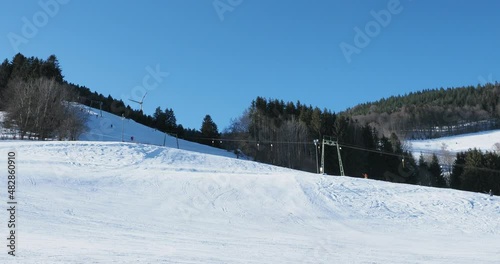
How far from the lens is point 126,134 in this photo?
7188cm

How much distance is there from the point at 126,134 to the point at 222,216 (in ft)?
182

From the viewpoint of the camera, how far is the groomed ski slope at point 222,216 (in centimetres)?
1203

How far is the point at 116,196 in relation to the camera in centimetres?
2306

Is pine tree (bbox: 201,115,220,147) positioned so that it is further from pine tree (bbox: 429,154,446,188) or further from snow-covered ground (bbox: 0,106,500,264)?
snow-covered ground (bbox: 0,106,500,264)

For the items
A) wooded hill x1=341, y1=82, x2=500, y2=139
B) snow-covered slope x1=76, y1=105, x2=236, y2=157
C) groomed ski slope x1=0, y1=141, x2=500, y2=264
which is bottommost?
groomed ski slope x1=0, y1=141, x2=500, y2=264

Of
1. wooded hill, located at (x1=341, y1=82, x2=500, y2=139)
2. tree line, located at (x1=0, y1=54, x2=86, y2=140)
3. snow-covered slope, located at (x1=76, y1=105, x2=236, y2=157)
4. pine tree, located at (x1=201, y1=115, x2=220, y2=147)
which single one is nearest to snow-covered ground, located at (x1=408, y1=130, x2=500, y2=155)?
wooded hill, located at (x1=341, y1=82, x2=500, y2=139)

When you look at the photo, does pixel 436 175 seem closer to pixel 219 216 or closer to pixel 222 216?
pixel 222 216

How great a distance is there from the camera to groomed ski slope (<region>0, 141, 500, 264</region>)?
1203 centimetres

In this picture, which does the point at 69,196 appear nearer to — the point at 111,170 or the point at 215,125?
the point at 111,170

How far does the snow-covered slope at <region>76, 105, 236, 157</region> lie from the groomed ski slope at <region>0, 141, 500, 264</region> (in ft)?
98.4

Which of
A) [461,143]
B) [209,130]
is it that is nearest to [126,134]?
[209,130]

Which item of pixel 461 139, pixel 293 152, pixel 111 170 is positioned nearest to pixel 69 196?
pixel 111 170

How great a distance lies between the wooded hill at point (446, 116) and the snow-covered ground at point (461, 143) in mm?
9618

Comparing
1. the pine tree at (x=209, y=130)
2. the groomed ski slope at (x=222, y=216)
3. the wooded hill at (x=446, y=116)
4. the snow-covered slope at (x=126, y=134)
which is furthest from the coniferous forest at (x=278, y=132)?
the wooded hill at (x=446, y=116)
